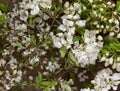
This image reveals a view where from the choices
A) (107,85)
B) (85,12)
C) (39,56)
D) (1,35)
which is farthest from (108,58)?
(1,35)

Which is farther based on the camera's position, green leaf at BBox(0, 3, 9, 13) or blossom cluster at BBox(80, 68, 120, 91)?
green leaf at BBox(0, 3, 9, 13)

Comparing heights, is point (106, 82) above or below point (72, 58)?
below

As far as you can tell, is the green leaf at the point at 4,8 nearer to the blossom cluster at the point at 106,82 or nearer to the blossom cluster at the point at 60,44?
the blossom cluster at the point at 60,44

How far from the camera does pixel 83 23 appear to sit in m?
2.11

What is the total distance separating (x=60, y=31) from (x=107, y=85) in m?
0.40

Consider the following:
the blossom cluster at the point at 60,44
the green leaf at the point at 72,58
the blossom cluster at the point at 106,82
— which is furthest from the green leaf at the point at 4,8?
the blossom cluster at the point at 106,82

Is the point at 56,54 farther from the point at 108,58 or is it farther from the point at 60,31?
the point at 108,58

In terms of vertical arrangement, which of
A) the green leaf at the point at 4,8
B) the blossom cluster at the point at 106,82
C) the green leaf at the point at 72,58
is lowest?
the blossom cluster at the point at 106,82

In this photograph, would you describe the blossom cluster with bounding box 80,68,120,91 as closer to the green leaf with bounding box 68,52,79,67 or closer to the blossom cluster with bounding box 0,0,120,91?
the blossom cluster with bounding box 0,0,120,91

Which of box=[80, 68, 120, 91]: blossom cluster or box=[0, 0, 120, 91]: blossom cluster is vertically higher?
box=[0, 0, 120, 91]: blossom cluster

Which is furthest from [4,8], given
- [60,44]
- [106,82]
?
[106,82]

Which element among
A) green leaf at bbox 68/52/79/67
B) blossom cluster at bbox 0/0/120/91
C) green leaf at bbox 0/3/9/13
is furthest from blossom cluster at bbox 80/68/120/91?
green leaf at bbox 0/3/9/13

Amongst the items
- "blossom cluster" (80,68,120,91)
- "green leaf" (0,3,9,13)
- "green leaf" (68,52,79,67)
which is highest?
"green leaf" (0,3,9,13)

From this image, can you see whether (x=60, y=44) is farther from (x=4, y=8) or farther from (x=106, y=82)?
(x=4, y=8)
